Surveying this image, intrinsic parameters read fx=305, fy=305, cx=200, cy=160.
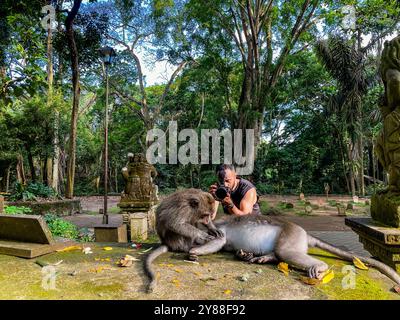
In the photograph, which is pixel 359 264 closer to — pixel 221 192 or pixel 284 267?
pixel 284 267

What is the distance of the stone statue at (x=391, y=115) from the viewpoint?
333cm

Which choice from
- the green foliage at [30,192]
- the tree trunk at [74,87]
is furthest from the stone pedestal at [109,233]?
the tree trunk at [74,87]

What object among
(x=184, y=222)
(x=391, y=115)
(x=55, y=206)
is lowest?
Result: (x=55, y=206)

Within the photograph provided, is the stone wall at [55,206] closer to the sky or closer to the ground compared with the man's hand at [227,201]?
closer to the ground

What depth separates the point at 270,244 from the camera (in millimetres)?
2904

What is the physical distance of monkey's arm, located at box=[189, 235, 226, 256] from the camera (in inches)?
117

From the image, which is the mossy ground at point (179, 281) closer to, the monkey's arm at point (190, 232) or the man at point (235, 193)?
the monkey's arm at point (190, 232)

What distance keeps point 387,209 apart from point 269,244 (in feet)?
4.80

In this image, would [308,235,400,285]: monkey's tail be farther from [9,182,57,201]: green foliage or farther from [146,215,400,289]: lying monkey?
[9,182,57,201]: green foliage

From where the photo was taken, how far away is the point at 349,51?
16.2 meters

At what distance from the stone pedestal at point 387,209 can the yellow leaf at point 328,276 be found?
1.19m

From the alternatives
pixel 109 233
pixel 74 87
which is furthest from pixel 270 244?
pixel 74 87

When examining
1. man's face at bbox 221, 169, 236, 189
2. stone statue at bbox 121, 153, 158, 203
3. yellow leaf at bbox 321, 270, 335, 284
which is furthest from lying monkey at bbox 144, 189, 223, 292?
stone statue at bbox 121, 153, 158, 203

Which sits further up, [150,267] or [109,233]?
[150,267]
